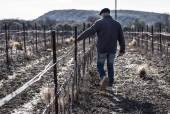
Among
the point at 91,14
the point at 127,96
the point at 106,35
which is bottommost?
the point at 127,96

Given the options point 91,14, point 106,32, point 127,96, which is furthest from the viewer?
point 91,14

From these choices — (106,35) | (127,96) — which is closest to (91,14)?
(106,35)

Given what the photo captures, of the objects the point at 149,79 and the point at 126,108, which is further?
the point at 149,79

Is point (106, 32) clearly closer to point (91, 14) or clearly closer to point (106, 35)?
point (106, 35)

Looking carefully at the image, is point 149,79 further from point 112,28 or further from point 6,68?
point 6,68

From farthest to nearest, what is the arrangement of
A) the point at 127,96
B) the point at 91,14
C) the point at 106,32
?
the point at 91,14
the point at 106,32
the point at 127,96

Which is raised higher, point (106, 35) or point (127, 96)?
point (106, 35)

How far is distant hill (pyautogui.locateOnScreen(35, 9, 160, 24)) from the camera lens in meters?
152

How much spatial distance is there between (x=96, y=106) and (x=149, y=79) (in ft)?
10.1

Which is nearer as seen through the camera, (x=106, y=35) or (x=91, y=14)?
(x=106, y=35)

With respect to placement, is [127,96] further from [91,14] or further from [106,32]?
[91,14]

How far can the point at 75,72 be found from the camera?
6262 mm

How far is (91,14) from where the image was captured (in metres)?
166

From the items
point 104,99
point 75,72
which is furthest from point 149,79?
point 75,72
